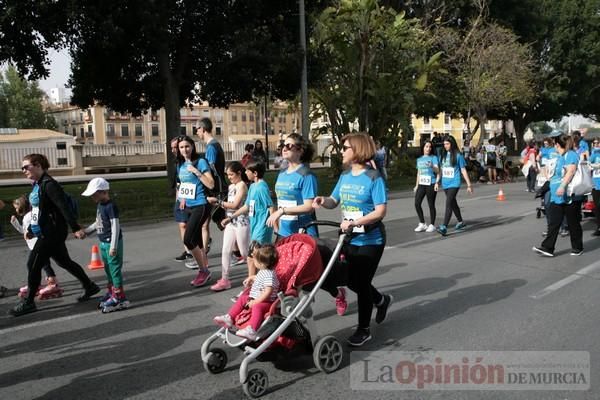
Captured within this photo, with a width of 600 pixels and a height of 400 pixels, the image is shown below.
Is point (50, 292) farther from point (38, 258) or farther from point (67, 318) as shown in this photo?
point (67, 318)

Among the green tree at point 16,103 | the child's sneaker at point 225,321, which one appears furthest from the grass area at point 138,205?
the green tree at point 16,103

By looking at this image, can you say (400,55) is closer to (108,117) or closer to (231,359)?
(231,359)

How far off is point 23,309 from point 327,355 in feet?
12.0

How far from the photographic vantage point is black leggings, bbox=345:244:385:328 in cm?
459

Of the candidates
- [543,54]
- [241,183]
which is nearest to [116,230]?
[241,183]

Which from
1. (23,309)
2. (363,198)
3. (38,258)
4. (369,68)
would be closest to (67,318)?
(23,309)

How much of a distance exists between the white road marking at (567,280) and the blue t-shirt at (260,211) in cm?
314

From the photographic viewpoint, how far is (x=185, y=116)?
3821 inches

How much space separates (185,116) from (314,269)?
316 ft

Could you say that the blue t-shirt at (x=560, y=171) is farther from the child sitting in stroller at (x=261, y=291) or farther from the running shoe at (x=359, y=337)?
the child sitting in stroller at (x=261, y=291)

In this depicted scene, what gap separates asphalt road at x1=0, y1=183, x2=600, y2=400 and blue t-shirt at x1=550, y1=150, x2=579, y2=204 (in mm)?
903

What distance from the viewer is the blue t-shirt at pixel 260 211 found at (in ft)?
19.1

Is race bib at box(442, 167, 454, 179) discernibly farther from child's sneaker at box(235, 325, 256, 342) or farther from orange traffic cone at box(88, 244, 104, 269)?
child's sneaker at box(235, 325, 256, 342)

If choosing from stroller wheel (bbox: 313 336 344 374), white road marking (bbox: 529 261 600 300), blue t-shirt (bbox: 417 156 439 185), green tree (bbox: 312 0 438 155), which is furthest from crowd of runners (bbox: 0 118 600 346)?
green tree (bbox: 312 0 438 155)
